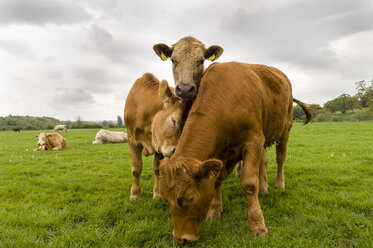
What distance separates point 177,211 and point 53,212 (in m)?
2.68

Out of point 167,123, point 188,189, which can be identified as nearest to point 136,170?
point 167,123

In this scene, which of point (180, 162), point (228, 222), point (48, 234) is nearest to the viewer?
point (180, 162)

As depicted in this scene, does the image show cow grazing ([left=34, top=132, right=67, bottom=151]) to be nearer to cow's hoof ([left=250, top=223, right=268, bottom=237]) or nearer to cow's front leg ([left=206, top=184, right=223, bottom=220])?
cow's front leg ([left=206, top=184, right=223, bottom=220])

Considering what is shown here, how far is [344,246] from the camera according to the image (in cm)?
301

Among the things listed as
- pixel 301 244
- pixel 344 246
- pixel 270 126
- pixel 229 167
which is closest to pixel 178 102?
pixel 229 167

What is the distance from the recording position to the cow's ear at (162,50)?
520cm

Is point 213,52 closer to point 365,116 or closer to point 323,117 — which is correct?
point 365,116

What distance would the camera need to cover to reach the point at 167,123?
3.90 metres

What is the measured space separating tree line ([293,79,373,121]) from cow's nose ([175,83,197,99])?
128ft

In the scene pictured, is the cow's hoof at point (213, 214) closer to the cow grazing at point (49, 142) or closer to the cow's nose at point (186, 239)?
the cow's nose at point (186, 239)

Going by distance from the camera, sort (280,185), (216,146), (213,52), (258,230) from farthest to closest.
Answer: (280,185), (213,52), (258,230), (216,146)

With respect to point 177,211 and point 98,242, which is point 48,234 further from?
point 177,211

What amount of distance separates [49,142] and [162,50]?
12.7 meters


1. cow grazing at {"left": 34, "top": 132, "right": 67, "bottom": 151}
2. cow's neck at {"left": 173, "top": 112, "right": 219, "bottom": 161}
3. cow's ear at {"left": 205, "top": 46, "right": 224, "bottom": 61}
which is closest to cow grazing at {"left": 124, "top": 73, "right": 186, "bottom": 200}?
cow's neck at {"left": 173, "top": 112, "right": 219, "bottom": 161}
